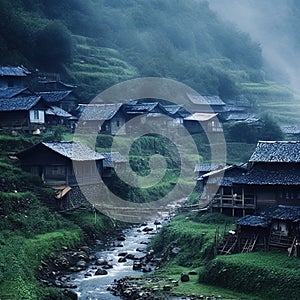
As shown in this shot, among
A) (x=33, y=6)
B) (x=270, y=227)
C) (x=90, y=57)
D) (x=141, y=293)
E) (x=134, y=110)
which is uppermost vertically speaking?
(x=33, y=6)

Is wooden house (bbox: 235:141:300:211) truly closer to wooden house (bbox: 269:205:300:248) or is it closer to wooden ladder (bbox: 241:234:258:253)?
wooden house (bbox: 269:205:300:248)

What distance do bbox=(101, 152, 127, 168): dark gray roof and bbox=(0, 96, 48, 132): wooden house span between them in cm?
1041

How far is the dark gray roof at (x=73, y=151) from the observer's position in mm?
62294

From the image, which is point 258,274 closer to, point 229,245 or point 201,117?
point 229,245

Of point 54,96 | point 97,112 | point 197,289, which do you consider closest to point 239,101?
point 97,112

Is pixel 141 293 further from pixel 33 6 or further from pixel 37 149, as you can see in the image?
pixel 33 6

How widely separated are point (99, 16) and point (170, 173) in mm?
77618

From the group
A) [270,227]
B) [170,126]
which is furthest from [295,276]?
[170,126]

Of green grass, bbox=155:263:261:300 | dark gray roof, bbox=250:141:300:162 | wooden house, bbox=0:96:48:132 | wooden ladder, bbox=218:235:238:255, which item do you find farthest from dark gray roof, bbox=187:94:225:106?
green grass, bbox=155:263:261:300

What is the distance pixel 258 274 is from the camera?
125ft

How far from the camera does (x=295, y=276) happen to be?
36469 millimetres

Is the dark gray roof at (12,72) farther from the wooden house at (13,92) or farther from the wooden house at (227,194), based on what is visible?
the wooden house at (227,194)

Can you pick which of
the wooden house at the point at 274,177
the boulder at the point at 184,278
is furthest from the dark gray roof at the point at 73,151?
the boulder at the point at 184,278

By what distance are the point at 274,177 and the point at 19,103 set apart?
121 feet
